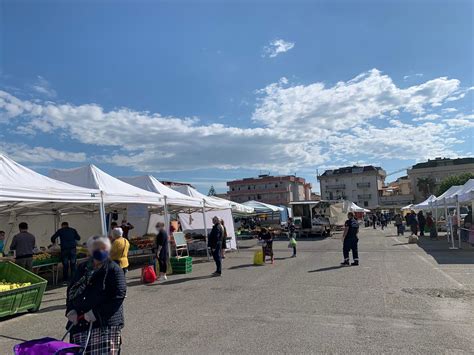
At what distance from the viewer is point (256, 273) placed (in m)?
12.6

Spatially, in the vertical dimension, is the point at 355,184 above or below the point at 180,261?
above

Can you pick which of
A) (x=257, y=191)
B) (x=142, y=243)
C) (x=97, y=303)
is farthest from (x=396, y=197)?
(x=97, y=303)

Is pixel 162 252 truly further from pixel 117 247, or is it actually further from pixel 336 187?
pixel 336 187

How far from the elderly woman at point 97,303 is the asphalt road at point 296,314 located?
178 cm

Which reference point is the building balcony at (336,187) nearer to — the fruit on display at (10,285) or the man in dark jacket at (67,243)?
the man in dark jacket at (67,243)

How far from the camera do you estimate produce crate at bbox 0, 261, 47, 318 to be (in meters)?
7.62

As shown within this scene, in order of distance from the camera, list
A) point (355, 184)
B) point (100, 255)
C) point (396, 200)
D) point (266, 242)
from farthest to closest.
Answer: point (355, 184)
point (396, 200)
point (266, 242)
point (100, 255)

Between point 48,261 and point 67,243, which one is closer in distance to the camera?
point 67,243

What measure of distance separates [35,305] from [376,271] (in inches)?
352

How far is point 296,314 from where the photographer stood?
7270 mm

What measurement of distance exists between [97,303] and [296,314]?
435 cm

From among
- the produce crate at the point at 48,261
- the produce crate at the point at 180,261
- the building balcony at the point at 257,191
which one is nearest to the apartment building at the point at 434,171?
the building balcony at the point at 257,191

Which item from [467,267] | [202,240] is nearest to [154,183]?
[202,240]

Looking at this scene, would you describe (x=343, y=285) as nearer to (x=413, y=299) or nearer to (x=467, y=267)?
(x=413, y=299)
